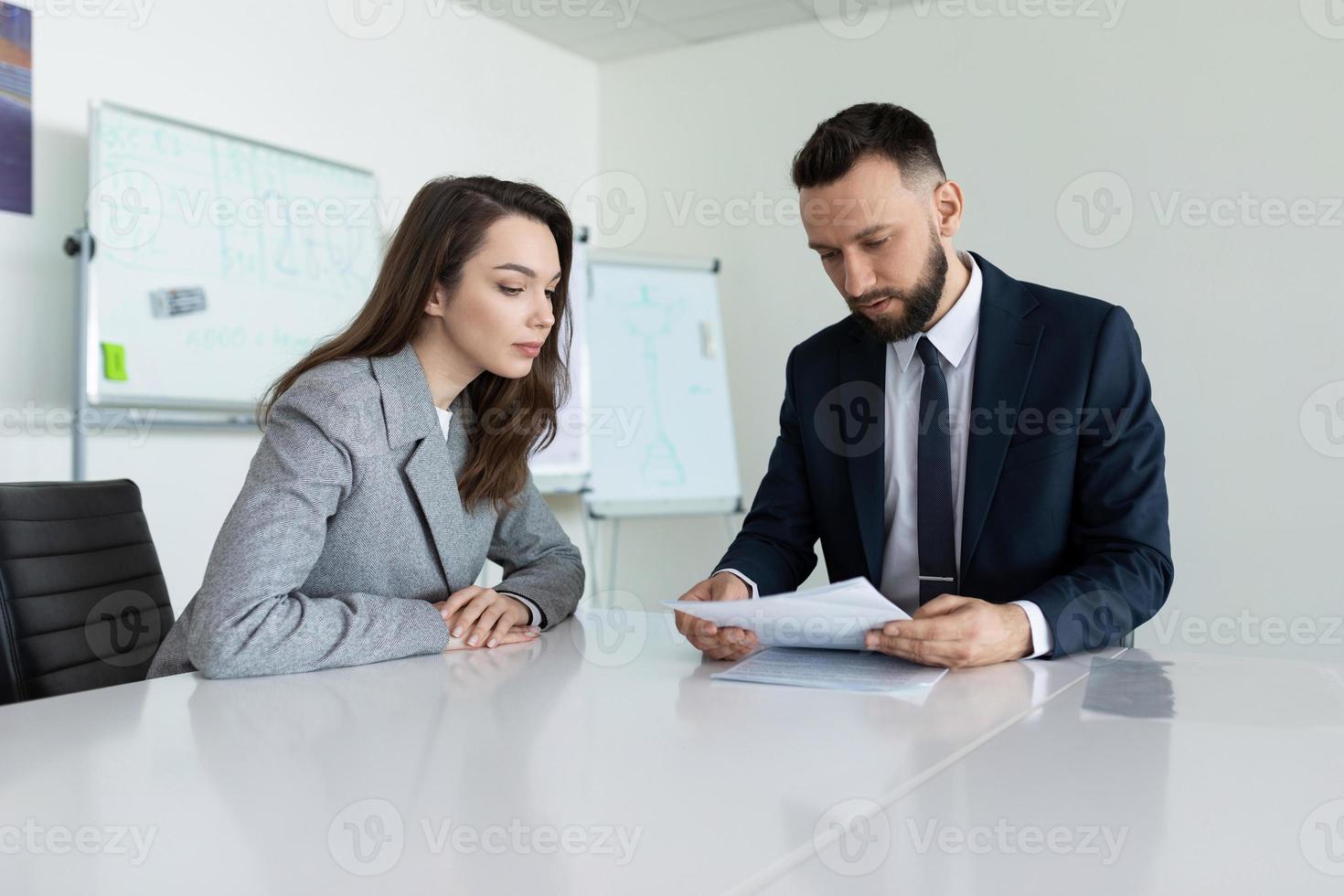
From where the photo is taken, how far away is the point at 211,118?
3490 mm

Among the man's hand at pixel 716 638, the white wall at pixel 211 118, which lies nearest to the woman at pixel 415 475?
the man's hand at pixel 716 638

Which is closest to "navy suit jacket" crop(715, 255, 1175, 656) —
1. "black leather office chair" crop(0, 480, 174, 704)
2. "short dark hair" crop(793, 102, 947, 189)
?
"short dark hair" crop(793, 102, 947, 189)

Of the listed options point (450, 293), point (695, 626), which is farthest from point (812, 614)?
point (450, 293)

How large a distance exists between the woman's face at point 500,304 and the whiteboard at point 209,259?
1.77 meters

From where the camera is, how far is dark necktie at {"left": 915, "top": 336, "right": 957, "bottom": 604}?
68.1 inches

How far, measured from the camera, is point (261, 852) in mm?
715

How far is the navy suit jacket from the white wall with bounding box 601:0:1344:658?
2.29 metres

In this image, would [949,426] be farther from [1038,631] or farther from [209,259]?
[209,259]

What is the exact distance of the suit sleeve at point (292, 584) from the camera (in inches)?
51.4

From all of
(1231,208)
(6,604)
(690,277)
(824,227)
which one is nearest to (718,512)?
(690,277)

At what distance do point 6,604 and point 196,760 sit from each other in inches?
30.2

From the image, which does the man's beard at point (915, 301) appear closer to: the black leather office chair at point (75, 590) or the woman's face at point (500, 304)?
the woman's face at point (500, 304)

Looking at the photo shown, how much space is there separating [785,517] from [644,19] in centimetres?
328

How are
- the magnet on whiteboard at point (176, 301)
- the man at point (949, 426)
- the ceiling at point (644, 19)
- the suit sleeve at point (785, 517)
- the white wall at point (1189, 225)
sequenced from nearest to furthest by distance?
the man at point (949, 426), the suit sleeve at point (785, 517), the magnet on whiteboard at point (176, 301), the white wall at point (1189, 225), the ceiling at point (644, 19)
